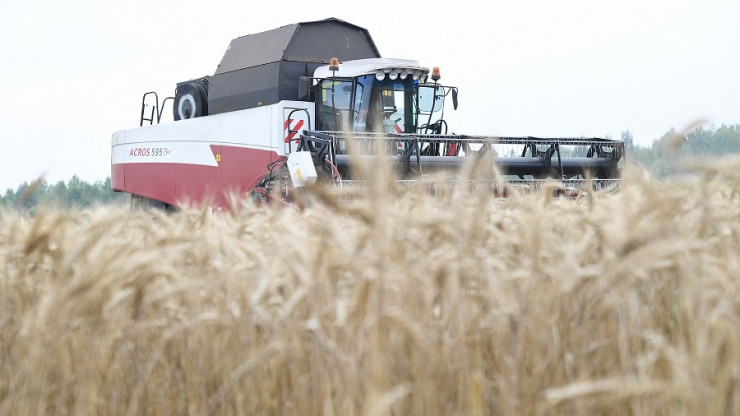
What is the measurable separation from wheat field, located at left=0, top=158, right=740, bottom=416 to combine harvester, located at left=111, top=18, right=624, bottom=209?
763cm

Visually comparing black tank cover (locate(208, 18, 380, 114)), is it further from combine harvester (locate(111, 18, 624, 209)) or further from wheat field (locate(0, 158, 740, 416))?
wheat field (locate(0, 158, 740, 416))

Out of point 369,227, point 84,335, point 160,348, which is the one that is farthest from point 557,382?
point 84,335

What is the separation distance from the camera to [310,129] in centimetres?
1338

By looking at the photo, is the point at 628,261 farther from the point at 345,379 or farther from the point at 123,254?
the point at 123,254

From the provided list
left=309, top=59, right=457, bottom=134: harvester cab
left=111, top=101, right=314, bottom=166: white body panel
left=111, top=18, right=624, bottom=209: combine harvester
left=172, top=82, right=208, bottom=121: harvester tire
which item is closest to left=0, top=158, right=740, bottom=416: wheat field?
left=111, top=18, right=624, bottom=209: combine harvester

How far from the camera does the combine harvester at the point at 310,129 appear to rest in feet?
37.2

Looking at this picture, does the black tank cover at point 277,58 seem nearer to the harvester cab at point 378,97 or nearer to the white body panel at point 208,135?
the white body panel at point 208,135

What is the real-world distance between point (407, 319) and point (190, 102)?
603 inches

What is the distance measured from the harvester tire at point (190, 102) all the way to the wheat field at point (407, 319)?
13780 mm

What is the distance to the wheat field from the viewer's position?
1859 millimetres

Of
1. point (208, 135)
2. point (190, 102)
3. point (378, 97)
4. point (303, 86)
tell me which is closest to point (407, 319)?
point (378, 97)

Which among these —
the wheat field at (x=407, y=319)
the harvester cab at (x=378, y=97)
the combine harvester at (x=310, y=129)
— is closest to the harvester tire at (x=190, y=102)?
the combine harvester at (x=310, y=129)

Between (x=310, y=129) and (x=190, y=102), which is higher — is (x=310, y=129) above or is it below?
below

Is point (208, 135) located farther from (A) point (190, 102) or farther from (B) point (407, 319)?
(B) point (407, 319)
